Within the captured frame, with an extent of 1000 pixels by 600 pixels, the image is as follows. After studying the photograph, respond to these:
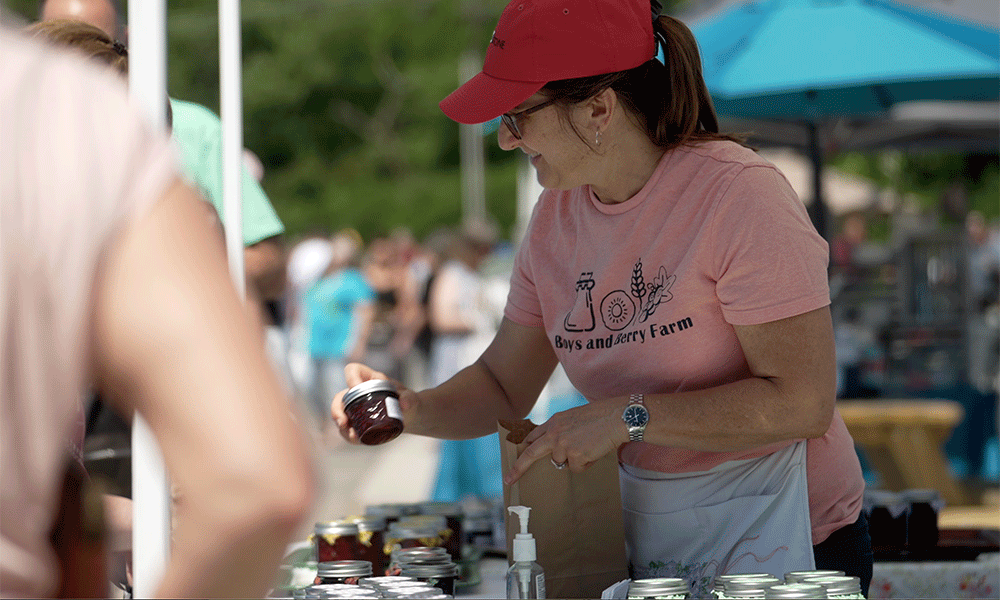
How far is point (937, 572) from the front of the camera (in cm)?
230

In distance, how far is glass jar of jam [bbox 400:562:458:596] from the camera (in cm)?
175

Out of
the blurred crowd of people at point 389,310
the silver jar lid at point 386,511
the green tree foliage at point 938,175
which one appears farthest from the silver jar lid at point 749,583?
the green tree foliage at point 938,175

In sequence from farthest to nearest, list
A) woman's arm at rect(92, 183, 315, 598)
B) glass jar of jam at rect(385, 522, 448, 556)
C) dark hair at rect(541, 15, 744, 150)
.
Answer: glass jar of jam at rect(385, 522, 448, 556)
dark hair at rect(541, 15, 744, 150)
woman's arm at rect(92, 183, 315, 598)

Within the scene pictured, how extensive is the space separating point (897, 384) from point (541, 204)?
4.90 metres

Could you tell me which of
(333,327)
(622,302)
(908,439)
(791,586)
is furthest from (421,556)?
(333,327)

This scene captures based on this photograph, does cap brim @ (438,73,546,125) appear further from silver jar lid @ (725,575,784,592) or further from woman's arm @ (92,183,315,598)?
woman's arm @ (92,183,315,598)

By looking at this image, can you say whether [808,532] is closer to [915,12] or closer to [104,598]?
[104,598]

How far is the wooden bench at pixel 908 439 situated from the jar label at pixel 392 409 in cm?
431

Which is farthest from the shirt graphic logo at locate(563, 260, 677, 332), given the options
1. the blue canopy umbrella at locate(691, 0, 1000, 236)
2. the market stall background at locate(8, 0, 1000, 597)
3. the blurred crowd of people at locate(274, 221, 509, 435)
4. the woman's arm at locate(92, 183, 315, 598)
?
the market stall background at locate(8, 0, 1000, 597)

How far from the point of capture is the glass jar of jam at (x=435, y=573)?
68.8 inches

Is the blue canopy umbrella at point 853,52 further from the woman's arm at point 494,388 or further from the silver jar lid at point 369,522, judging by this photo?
the silver jar lid at point 369,522

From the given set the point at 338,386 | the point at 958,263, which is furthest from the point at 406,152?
the point at 958,263

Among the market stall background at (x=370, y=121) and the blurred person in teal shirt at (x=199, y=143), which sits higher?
the market stall background at (x=370, y=121)

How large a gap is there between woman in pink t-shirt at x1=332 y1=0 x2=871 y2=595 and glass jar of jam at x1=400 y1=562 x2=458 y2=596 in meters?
0.20
